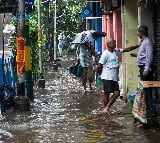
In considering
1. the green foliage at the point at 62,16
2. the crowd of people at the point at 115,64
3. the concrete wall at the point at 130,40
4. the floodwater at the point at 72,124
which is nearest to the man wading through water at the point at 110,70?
the crowd of people at the point at 115,64

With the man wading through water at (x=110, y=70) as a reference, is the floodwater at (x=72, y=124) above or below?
below

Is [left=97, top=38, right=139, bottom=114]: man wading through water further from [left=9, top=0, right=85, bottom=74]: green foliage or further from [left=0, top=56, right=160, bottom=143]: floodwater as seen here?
[left=9, top=0, right=85, bottom=74]: green foliage

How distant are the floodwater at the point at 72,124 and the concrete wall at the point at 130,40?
1.91 feet

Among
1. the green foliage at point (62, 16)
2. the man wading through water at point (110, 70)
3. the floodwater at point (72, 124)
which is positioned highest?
the green foliage at point (62, 16)

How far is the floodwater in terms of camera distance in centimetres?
956

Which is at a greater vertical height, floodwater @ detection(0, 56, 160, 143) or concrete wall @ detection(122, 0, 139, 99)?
concrete wall @ detection(122, 0, 139, 99)

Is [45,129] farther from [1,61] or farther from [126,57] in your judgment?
[126,57]

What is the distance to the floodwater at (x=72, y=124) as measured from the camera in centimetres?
956

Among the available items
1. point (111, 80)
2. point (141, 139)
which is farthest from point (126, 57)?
point (141, 139)

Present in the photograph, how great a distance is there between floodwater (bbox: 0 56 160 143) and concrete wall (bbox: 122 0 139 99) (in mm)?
582

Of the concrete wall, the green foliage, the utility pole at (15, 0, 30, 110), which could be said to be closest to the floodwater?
the utility pole at (15, 0, 30, 110)

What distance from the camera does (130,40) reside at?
14.9 meters

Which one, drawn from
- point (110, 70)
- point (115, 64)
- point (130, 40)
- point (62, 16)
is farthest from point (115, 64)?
point (62, 16)

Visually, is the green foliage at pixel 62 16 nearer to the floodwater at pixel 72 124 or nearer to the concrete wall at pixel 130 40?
the floodwater at pixel 72 124
